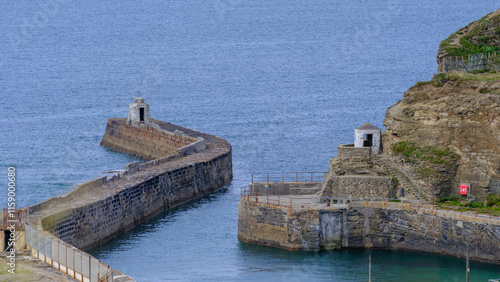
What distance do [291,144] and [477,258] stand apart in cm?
4647

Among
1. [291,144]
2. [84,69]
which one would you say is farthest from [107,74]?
[291,144]

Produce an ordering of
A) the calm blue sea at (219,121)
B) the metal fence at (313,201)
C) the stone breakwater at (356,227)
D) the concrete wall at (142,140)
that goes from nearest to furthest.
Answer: the calm blue sea at (219,121), the stone breakwater at (356,227), the metal fence at (313,201), the concrete wall at (142,140)

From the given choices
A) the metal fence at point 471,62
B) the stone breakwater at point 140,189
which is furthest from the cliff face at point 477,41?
the stone breakwater at point 140,189

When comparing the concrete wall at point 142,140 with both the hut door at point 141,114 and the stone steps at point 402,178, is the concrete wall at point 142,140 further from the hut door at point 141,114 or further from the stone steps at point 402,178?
the stone steps at point 402,178

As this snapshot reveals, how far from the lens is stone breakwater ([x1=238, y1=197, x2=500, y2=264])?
63.7 meters

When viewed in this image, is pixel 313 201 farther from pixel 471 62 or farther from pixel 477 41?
pixel 477 41

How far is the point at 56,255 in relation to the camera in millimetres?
52125

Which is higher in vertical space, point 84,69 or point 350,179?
point 84,69

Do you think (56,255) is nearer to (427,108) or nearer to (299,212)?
(299,212)

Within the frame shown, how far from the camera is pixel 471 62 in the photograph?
7106 cm

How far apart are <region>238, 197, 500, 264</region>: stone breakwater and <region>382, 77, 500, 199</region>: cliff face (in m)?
2.81

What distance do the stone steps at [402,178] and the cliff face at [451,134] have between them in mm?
455

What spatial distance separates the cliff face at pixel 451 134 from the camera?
65.1 m

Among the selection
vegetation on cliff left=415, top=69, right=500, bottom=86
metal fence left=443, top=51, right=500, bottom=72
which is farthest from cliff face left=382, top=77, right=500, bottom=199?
metal fence left=443, top=51, right=500, bottom=72
